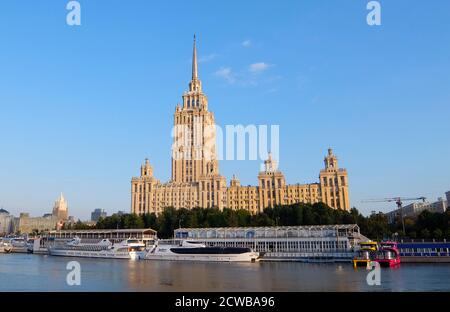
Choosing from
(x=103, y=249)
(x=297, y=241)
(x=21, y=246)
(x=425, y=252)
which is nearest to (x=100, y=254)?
(x=103, y=249)

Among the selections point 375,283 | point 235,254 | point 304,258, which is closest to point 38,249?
point 235,254

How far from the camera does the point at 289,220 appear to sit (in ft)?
330

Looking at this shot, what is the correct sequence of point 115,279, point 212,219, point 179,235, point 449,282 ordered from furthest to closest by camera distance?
point 212,219 < point 179,235 < point 115,279 < point 449,282

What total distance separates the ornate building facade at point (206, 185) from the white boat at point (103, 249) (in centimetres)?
4041

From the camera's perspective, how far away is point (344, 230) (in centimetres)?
7719

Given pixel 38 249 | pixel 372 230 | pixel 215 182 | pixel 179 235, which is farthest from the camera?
pixel 215 182

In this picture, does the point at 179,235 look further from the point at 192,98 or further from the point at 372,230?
the point at 192,98

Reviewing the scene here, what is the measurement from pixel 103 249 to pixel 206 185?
50.5m

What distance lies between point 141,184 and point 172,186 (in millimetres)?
10980

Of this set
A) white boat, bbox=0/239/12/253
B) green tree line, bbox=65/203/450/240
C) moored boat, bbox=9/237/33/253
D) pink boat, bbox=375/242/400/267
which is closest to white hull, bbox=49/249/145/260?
green tree line, bbox=65/203/450/240

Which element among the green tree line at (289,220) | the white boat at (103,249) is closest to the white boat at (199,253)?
the white boat at (103,249)

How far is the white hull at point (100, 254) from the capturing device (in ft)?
278

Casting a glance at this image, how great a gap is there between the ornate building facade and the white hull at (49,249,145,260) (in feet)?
136

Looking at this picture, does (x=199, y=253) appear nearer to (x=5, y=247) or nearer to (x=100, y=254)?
(x=100, y=254)
